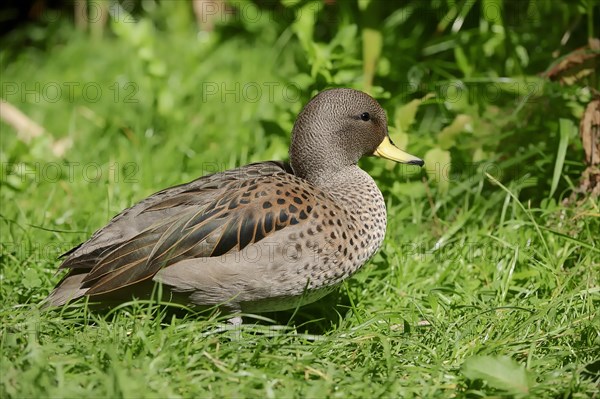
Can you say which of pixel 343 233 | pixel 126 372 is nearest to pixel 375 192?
pixel 343 233

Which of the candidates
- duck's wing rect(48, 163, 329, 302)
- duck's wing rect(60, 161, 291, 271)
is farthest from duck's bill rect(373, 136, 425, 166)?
duck's wing rect(60, 161, 291, 271)

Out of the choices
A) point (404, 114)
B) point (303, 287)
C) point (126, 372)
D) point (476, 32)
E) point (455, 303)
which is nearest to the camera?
point (126, 372)

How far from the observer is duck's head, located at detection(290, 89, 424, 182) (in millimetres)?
3473

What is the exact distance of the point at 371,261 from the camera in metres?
3.79

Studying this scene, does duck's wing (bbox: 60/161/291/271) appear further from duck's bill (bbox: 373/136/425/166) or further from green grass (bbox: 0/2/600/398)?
duck's bill (bbox: 373/136/425/166)

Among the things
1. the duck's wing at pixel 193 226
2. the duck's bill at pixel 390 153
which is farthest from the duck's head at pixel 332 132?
the duck's wing at pixel 193 226

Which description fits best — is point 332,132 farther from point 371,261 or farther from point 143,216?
point 143,216

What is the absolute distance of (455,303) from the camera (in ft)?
11.3

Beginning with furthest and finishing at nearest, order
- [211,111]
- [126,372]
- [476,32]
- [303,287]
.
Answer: [211,111] < [476,32] < [303,287] < [126,372]

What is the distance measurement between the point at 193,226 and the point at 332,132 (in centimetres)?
75

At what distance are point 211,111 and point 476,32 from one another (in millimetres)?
1819

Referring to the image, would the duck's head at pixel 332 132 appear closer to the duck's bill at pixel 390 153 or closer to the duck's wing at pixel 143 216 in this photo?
the duck's bill at pixel 390 153

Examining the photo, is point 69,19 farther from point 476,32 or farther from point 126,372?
point 126,372

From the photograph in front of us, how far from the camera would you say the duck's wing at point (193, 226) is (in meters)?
3.11
